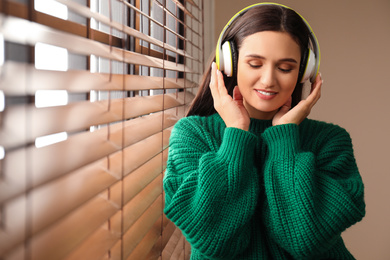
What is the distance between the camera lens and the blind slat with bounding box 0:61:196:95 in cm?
47

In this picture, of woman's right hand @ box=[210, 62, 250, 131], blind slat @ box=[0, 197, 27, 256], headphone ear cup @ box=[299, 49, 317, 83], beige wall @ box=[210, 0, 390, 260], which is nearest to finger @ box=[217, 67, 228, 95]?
woman's right hand @ box=[210, 62, 250, 131]

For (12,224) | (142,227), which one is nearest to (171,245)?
(142,227)

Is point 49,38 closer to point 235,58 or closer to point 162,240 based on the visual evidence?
point 235,58

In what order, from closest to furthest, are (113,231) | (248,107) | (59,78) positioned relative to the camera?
(59,78), (113,231), (248,107)

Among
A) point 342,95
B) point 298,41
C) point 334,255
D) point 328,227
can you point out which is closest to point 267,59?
point 298,41

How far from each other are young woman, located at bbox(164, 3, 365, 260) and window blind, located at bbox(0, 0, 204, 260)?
129 millimetres

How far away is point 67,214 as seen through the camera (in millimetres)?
611

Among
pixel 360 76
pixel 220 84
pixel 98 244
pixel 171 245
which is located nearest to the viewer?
pixel 98 244

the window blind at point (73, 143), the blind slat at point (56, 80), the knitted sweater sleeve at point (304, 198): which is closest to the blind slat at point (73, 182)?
the window blind at point (73, 143)

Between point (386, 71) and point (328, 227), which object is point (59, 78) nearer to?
point (328, 227)

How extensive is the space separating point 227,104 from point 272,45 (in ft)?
0.69

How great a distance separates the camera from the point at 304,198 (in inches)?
37.4

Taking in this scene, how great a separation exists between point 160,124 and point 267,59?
39cm

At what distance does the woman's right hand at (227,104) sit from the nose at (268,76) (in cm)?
12
